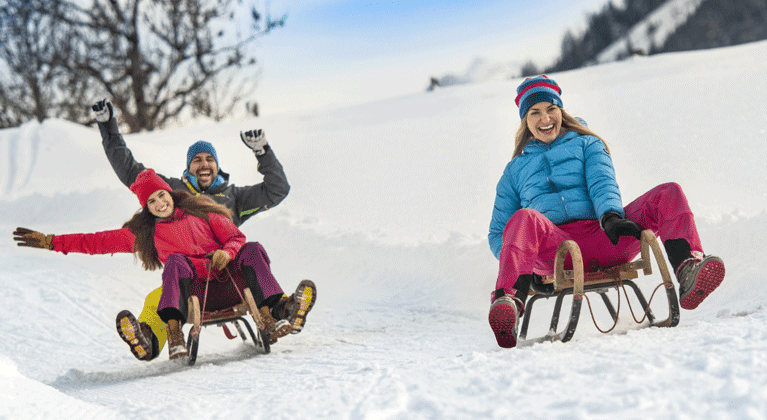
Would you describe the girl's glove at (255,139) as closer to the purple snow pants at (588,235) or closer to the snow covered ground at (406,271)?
the snow covered ground at (406,271)

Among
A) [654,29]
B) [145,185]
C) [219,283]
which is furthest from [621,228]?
[654,29]

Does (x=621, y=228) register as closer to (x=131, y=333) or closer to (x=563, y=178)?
(x=563, y=178)

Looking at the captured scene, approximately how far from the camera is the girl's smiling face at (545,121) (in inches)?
113

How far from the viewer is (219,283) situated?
341 cm

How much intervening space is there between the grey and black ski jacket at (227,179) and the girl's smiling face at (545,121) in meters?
1.69

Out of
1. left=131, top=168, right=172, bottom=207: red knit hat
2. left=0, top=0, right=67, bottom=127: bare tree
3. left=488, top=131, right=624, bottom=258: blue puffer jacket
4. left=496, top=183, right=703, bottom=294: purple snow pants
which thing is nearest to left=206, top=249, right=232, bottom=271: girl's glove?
left=131, top=168, right=172, bottom=207: red knit hat

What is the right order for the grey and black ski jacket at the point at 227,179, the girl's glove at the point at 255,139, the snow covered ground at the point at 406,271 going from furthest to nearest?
the grey and black ski jacket at the point at 227,179 → the girl's glove at the point at 255,139 → the snow covered ground at the point at 406,271

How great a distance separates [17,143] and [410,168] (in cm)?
605

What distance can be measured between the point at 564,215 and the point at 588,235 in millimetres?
129

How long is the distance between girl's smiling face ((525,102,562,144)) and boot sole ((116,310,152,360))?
2.04 metres

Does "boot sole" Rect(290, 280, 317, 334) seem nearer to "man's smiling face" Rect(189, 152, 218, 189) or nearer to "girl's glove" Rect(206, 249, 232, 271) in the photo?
"girl's glove" Rect(206, 249, 232, 271)

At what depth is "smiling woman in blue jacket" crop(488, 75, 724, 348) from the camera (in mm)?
2291

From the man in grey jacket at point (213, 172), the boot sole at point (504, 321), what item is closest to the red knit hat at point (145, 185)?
the man in grey jacket at point (213, 172)

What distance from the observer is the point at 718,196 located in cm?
550
